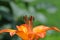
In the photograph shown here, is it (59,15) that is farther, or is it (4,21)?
(59,15)

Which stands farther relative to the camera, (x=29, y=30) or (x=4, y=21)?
(x=4, y=21)

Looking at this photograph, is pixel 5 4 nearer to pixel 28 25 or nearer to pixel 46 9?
pixel 46 9

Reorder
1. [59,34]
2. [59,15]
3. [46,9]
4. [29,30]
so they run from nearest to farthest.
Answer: [29,30] → [46,9] → [59,34] → [59,15]

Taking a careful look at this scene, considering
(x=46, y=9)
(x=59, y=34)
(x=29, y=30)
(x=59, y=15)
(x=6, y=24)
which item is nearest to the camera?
(x=29, y=30)

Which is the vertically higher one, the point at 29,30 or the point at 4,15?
the point at 29,30

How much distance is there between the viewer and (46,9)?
8.38 ft

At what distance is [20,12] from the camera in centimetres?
244

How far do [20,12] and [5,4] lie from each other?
0.15 metres

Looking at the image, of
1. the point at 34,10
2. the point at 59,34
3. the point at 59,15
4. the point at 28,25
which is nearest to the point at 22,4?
the point at 34,10

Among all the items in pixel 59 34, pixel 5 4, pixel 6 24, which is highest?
pixel 5 4

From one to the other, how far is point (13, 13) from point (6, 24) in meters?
0.12

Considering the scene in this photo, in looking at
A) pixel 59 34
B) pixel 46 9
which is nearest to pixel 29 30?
pixel 46 9

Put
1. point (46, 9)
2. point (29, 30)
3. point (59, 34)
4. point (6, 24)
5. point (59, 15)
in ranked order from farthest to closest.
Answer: point (59, 15)
point (59, 34)
point (46, 9)
point (6, 24)
point (29, 30)

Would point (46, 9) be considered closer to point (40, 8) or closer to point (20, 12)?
point (40, 8)
